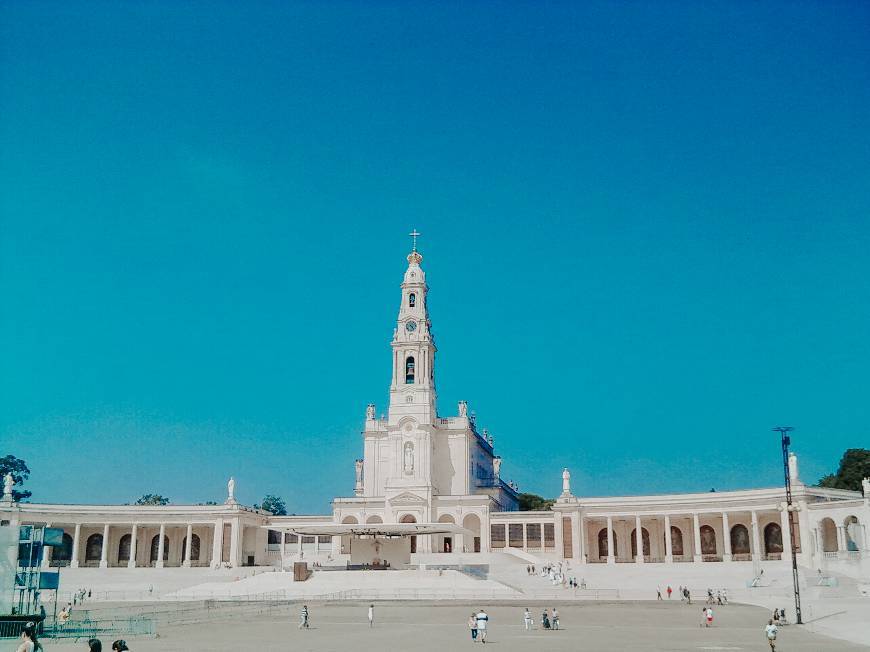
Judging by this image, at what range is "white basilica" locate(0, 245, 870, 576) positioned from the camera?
72.6 m

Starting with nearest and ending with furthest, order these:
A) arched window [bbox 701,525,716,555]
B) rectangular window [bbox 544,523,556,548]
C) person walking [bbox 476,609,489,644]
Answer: person walking [bbox 476,609,489,644]
arched window [bbox 701,525,716,555]
rectangular window [bbox 544,523,556,548]

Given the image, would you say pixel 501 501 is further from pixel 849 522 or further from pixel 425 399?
pixel 849 522

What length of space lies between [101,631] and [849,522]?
54.0 m

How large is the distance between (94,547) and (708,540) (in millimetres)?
55885

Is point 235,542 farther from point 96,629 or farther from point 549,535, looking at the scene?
point 96,629

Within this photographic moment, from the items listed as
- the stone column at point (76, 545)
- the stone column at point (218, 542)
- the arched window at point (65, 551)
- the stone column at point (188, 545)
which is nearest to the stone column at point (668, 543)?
the stone column at point (218, 542)

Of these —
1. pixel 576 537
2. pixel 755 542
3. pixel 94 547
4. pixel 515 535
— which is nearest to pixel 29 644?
pixel 755 542

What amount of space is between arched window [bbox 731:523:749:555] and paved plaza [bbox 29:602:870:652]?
103 feet

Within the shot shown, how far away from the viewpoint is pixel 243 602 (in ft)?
173

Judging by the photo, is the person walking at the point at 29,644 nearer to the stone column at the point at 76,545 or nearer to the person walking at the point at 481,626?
the person walking at the point at 481,626

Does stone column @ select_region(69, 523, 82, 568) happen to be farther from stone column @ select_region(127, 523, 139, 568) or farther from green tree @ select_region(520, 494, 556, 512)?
green tree @ select_region(520, 494, 556, 512)

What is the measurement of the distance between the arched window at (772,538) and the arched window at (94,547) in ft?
194

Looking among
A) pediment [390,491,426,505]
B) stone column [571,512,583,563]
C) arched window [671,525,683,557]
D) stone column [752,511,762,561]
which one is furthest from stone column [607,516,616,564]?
pediment [390,491,426,505]

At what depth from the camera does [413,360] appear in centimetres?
8912
